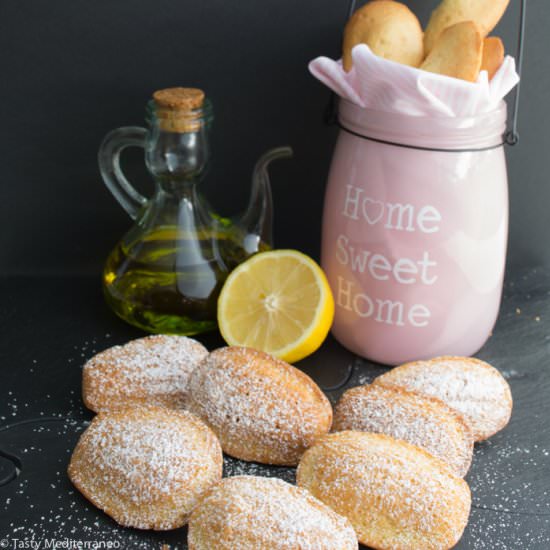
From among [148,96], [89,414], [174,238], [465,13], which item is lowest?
[89,414]

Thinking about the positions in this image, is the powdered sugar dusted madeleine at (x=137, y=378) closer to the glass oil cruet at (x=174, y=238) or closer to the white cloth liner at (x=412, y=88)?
the glass oil cruet at (x=174, y=238)

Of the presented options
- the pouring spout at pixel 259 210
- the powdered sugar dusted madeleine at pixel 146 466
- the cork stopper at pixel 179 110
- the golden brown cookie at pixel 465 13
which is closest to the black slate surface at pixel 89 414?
the powdered sugar dusted madeleine at pixel 146 466

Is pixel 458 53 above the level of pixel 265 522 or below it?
above

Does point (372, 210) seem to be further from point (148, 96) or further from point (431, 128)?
point (148, 96)

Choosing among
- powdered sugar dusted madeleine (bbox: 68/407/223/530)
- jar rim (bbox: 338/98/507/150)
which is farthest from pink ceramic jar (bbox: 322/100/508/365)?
powdered sugar dusted madeleine (bbox: 68/407/223/530)

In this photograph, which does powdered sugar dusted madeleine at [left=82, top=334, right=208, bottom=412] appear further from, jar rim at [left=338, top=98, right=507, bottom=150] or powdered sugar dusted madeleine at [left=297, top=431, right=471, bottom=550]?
jar rim at [left=338, top=98, right=507, bottom=150]

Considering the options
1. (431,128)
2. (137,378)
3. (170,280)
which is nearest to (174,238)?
(170,280)

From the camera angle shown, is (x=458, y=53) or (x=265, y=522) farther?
(x=458, y=53)
